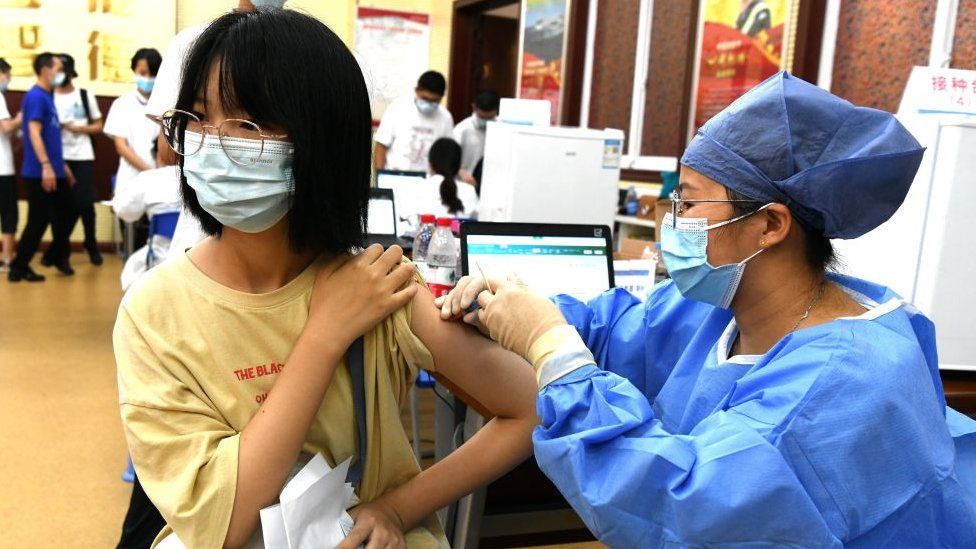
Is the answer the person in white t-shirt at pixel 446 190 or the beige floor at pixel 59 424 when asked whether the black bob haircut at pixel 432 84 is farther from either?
the beige floor at pixel 59 424

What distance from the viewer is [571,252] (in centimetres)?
217

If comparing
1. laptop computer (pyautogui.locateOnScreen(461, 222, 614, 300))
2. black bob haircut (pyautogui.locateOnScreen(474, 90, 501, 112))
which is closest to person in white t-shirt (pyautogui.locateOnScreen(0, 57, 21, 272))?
black bob haircut (pyautogui.locateOnScreen(474, 90, 501, 112))

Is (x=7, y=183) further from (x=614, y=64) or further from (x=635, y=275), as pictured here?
(x=635, y=275)

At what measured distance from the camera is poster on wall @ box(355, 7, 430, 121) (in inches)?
299

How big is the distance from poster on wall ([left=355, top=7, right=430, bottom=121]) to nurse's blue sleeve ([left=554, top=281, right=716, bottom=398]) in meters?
6.32

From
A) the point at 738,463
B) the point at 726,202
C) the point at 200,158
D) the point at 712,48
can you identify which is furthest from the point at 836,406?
the point at 712,48

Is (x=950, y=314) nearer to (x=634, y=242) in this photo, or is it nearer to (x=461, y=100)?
(x=634, y=242)

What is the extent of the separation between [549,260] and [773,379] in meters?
1.20

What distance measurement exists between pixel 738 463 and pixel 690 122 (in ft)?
15.5

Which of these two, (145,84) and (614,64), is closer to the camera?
(145,84)

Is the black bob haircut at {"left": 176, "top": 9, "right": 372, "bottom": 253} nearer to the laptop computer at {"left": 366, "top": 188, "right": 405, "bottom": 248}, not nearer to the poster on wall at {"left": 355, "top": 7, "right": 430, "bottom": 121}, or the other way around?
the laptop computer at {"left": 366, "top": 188, "right": 405, "bottom": 248}

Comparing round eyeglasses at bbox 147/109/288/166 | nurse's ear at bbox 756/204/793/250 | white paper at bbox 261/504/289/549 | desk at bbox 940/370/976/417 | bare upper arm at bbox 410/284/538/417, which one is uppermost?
round eyeglasses at bbox 147/109/288/166

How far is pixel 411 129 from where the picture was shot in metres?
5.09

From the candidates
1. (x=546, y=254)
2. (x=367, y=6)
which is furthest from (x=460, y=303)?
(x=367, y=6)
